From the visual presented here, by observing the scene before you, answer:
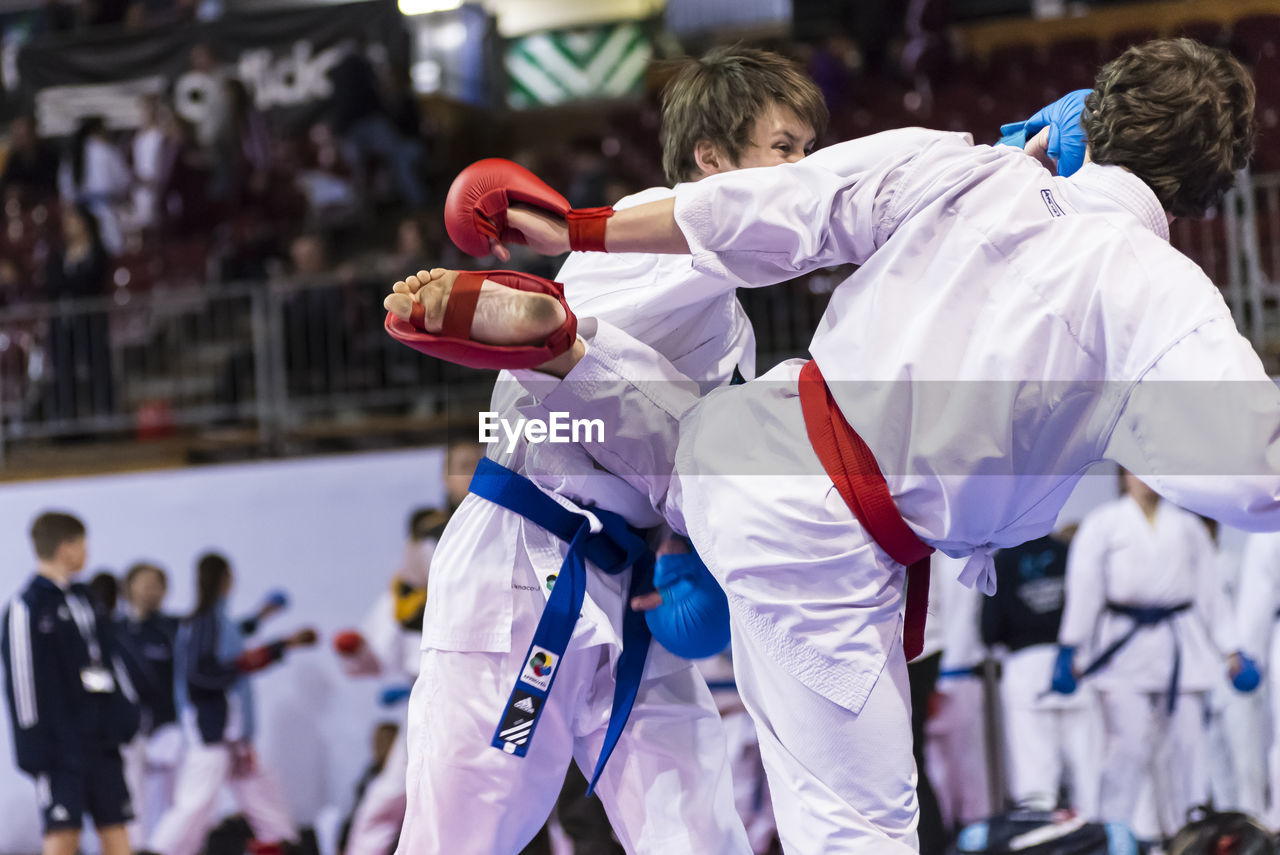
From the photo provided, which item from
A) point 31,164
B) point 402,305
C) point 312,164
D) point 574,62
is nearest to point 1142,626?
point 402,305

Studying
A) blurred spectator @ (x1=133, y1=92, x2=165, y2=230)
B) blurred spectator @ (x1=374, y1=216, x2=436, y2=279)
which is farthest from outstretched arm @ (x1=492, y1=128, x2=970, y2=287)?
blurred spectator @ (x1=133, y1=92, x2=165, y2=230)

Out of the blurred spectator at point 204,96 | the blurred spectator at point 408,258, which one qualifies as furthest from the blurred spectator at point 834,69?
the blurred spectator at point 204,96

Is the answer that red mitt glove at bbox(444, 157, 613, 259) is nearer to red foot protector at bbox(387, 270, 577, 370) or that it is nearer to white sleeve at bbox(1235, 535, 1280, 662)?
red foot protector at bbox(387, 270, 577, 370)

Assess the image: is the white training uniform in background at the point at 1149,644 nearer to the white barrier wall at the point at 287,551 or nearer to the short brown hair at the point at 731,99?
the white barrier wall at the point at 287,551

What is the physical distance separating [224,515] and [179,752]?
1.02m

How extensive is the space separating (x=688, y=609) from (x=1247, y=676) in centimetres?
337

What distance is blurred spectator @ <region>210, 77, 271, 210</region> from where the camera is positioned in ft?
29.9

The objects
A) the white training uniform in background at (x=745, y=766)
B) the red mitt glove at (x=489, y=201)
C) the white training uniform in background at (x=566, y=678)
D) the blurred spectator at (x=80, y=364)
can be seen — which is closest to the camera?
the red mitt glove at (x=489, y=201)

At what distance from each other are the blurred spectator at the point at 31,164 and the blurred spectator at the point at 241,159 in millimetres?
1384

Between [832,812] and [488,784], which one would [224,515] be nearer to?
[488,784]

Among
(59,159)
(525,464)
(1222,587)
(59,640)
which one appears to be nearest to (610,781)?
(525,464)

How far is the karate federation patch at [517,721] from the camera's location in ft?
7.02

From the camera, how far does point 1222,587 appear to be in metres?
4.73

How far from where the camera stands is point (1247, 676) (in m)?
4.62
